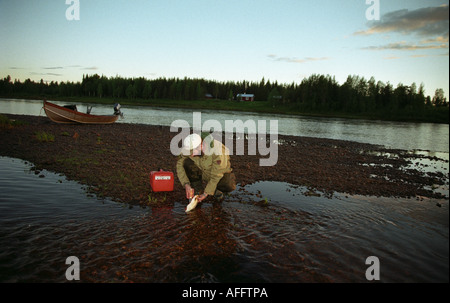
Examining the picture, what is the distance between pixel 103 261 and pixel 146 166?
773cm

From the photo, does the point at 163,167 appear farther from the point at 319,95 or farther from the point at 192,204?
the point at 319,95

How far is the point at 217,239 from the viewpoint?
6094mm

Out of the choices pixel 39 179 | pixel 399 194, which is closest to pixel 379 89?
pixel 399 194

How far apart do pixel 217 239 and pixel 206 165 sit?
2.43 m

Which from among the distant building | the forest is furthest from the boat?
the distant building

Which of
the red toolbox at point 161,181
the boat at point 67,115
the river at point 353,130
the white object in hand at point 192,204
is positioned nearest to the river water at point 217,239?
the white object in hand at point 192,204

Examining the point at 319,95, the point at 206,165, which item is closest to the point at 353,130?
the point at 206,165

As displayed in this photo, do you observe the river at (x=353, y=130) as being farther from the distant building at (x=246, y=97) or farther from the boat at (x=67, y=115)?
the distant building at (x=246, y=97)

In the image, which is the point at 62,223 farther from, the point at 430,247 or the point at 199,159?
the point at 430,247

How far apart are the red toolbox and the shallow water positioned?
118 cm

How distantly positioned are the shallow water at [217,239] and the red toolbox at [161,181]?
3.86 feet

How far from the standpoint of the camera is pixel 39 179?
9820 mm

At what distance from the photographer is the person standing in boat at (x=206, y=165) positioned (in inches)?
289

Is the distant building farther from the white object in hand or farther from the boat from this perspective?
the white object in hand
